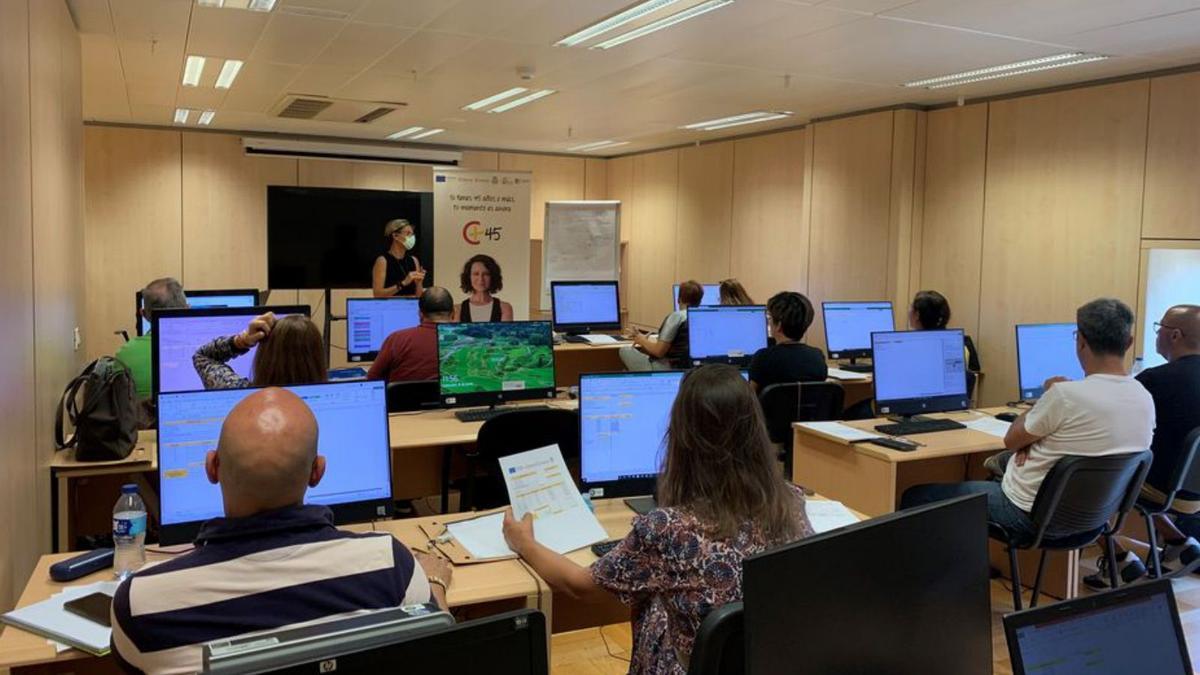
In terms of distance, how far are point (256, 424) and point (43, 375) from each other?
248cm

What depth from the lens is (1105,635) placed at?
1.17 metres

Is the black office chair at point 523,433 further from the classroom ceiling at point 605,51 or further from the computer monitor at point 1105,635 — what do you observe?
the computer monitor at point 1105,635

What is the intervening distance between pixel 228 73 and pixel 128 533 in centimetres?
497

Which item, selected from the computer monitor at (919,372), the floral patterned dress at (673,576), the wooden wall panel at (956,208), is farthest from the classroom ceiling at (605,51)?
the floral patterned dress at (673,576)

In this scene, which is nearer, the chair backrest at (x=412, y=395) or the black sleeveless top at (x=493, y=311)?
the chair backrest at (x=412, y=395)

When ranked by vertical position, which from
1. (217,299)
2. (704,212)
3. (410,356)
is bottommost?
(410,356)

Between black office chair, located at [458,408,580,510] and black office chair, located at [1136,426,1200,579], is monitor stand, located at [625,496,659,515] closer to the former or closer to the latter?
black office chair, located at [458,408,580,510]

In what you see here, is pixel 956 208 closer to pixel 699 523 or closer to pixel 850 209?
pixel 850 209

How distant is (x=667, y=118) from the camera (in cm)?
802

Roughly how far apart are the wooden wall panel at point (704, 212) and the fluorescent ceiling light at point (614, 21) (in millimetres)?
4463

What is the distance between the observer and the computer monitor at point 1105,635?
1.12 metres

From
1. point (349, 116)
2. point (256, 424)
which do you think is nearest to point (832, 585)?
point (256, 424)

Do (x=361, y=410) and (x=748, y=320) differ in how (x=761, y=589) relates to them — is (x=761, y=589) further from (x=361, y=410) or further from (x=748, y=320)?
(x=748, y=320)

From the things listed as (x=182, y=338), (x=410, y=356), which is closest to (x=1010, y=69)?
(x=410, y=356)
